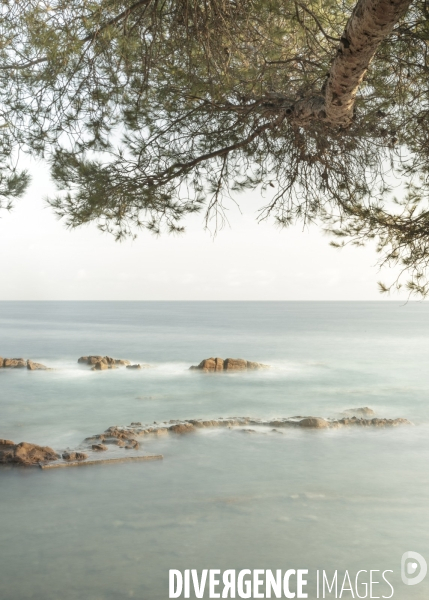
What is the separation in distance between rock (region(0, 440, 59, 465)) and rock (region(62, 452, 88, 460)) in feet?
0.34

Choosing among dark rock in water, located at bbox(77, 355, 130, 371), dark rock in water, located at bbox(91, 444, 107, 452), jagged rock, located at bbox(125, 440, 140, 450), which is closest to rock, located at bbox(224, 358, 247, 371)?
dark rock in water, located at bbox(77, 355, 130, 371)

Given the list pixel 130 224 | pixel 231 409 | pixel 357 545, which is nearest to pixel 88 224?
pixel 130 224

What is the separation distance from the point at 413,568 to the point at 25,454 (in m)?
4.19

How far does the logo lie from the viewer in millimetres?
4680

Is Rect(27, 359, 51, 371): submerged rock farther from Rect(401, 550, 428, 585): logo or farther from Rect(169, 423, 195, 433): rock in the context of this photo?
Rect(401, 550, 428, 585): logo

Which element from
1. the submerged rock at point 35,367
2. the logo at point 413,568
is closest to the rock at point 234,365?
the submerged rock at point 35,367

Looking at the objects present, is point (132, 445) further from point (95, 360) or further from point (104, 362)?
point (95, 360)

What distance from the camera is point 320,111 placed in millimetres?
2932

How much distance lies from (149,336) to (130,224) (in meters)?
26.4

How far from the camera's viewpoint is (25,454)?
662 cm

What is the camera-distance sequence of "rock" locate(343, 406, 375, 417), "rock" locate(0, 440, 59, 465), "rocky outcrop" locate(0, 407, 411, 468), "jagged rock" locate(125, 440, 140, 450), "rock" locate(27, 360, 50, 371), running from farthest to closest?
"rock" locate(27, 360, 50, 371) < "rock" locate(343, 406, 375, 417) < "jagged rock" locate(125, 440, 140, 450) < "rocky outcrop" locate(0, 407, 411, 468) < "rock" locate(0, 440, 59, 465)

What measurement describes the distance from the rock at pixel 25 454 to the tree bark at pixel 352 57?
5.08 meters

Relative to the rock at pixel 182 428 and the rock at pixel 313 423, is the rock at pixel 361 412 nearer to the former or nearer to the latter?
the rock at pixel 313 423

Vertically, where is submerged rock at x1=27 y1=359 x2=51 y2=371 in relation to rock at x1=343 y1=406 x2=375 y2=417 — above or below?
above
